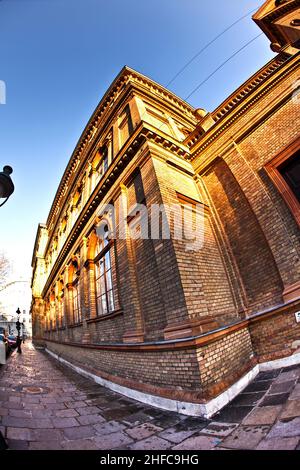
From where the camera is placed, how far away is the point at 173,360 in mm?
3969

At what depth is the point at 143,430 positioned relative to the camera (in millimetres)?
3141

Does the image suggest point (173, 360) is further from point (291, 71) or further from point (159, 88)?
point (159, 88)

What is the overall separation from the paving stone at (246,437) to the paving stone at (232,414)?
1.13 feet

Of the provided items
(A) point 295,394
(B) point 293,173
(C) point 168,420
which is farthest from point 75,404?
(B) point 293,173

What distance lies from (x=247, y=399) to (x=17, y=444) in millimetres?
3514

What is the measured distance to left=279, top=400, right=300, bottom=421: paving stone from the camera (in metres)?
2.55

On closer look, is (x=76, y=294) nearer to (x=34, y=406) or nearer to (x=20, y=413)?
(x=34, y=406)

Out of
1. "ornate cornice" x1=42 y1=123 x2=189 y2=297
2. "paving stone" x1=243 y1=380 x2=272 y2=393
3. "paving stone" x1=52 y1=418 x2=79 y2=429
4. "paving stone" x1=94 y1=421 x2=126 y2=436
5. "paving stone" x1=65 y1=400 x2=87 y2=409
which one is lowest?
"paving stone" x1=243 y1=380 x2=272 y2=393

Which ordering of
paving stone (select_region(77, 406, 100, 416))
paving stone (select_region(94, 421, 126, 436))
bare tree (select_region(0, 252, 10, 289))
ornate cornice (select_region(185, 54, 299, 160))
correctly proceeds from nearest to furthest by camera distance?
paving stone (select_region(94, 421, 126, 436))
paving stone (select_region(77, 406, 100, 416))
ornate cornice (select_region(185, 54, 299, 160))
bare tree (select_region(0, 252, 10, 289))

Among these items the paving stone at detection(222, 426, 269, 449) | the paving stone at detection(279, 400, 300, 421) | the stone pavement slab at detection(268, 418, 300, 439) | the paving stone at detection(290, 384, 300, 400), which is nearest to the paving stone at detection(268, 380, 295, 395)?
the paving stone at detection(290, 384, 300, 400)

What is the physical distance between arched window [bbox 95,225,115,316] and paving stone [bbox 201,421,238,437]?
434 centimetres

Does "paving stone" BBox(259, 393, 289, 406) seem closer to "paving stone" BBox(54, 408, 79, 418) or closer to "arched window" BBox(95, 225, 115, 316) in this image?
"paving stone" BBox(54, 408, 79, 418)
